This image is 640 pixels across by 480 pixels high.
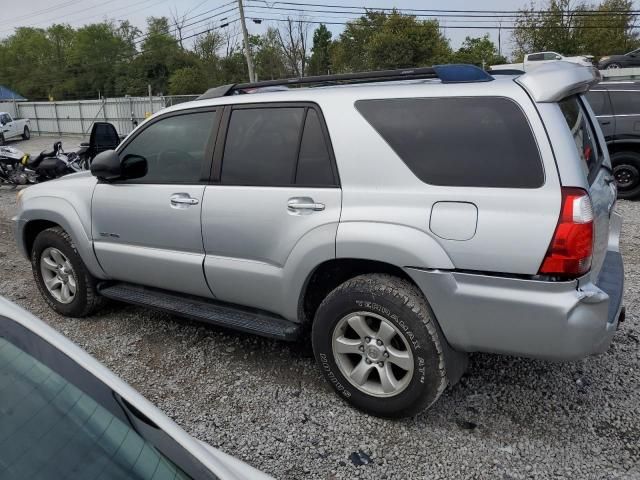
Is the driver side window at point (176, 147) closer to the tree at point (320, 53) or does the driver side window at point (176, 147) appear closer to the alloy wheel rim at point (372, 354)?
the alloy wheel rim at point (372, 354)

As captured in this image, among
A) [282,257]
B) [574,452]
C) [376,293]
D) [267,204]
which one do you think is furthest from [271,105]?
[574,452]

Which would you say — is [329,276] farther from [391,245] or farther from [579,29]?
[579,29]

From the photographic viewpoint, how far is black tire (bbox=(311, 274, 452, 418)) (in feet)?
9.07

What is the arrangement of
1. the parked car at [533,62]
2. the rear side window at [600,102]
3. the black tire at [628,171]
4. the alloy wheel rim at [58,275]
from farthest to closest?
the rear side window at [600,102] → the black tire at [628,171] → the alloy wheel rim at [58,275] → the parked car at [533,62]

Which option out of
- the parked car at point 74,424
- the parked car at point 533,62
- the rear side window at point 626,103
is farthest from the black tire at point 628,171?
the parked car at point 74,424

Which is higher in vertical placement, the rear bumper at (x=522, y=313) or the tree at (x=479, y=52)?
the tree at (x=479, y=52)

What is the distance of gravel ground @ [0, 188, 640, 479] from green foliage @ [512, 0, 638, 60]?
138 ft

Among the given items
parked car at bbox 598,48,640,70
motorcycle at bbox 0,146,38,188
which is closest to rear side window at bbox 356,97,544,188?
motorcycle at bbox 0,146,38,188

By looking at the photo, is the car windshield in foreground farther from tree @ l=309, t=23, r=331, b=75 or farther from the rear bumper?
tree @ l=309, t=23, r=331, b=75

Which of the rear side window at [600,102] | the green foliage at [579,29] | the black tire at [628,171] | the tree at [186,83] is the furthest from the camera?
A: the tree at [186,83]

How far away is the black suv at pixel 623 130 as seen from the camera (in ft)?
28.8

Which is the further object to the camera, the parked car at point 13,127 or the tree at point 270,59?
the tree at point 270,59

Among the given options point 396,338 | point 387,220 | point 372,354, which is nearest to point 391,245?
→ point 387,220

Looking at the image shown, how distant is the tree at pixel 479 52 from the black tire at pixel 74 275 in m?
43.0
